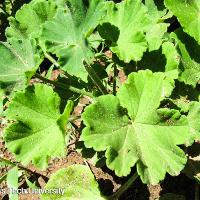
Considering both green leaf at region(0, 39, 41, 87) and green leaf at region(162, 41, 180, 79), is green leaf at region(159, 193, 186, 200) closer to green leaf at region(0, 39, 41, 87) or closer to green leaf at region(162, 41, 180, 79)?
green leaf at region(162, 41, 180, 79)

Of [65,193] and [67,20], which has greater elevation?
[67,20]

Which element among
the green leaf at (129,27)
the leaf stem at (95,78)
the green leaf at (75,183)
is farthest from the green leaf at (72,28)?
the green leaf at (75,183)

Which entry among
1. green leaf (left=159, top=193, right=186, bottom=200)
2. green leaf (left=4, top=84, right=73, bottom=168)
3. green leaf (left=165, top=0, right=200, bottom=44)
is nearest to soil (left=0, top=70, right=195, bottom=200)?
green leaf (left=159, top=193, right=186, bottom=200)

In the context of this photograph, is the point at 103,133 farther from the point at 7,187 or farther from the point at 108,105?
the point at 7,187

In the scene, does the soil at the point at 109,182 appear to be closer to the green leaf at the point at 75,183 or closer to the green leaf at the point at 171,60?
the green leaf at the point at 75,183

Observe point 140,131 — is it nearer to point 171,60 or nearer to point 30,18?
point 171,60

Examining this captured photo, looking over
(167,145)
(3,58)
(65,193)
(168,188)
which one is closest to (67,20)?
(3,58)

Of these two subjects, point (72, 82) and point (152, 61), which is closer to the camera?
point (152, 61)
